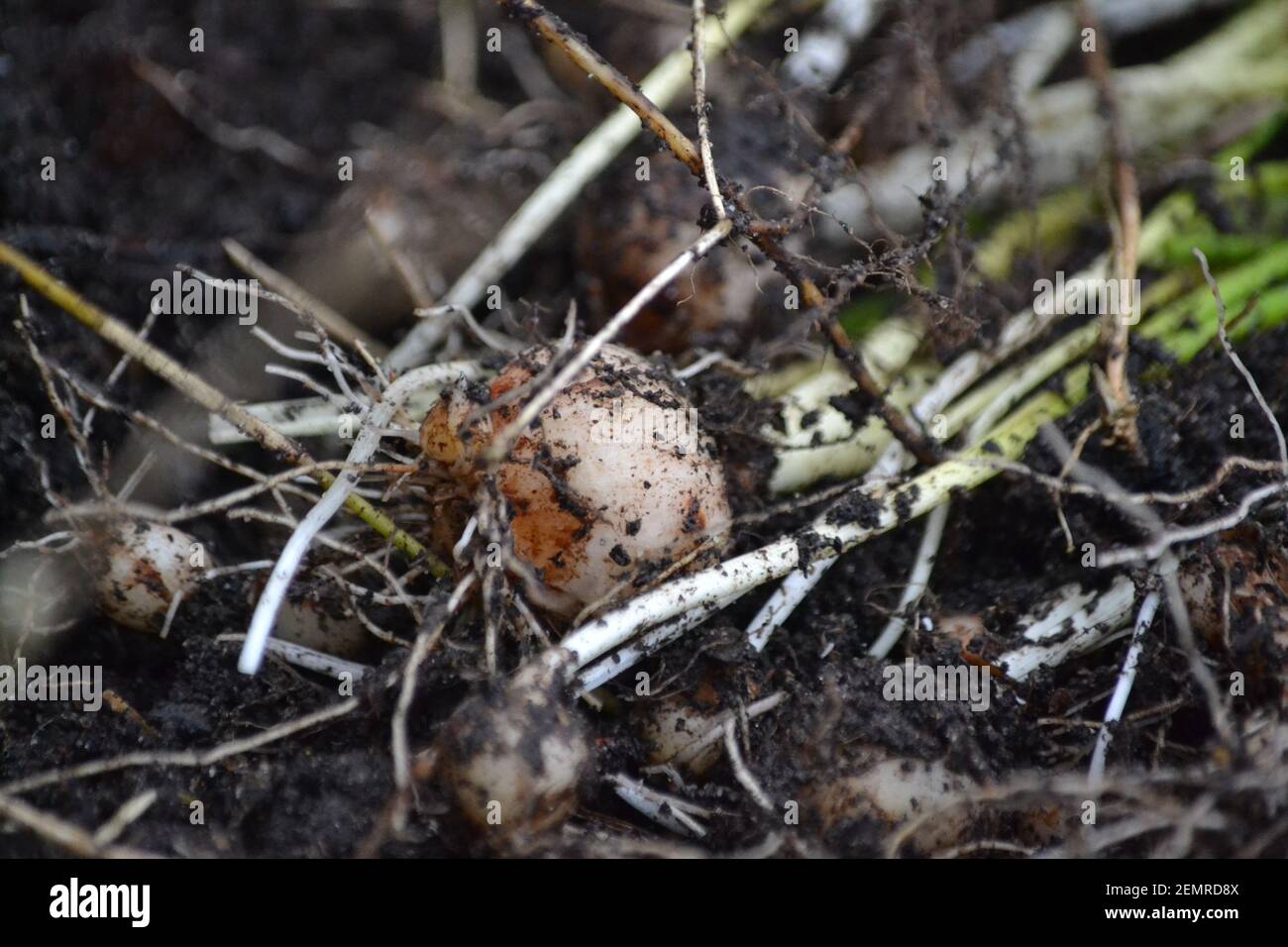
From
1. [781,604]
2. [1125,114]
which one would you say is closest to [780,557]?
[781,604]

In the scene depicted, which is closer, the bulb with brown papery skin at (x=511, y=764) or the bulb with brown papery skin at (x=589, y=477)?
the bulb with brown papery skin at (x=511, y=764)

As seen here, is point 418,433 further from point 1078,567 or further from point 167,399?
point 1078,567

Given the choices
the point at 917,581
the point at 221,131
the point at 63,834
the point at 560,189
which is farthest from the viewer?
the point at 221,131

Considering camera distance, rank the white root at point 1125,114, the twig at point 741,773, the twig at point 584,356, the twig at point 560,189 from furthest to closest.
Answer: the white root at point 1125,114 → the twig at point 560,189 → the twig at point 741,773 → the twig at point 584,356

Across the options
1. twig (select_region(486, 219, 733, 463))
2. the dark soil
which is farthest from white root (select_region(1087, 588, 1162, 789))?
twig (select_region(486, 219, 733, 463))

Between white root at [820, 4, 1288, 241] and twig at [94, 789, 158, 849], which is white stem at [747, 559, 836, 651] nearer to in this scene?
twig at [94, 789, 158, 849]

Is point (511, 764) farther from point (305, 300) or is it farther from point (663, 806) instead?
point (305, 300)

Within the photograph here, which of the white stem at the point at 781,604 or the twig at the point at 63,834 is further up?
the white stem at the point at 781,604

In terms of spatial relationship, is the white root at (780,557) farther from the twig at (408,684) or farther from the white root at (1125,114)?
the white root at (1125,114)

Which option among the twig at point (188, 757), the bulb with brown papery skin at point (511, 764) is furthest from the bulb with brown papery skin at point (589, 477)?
the twig at point (188, 757)

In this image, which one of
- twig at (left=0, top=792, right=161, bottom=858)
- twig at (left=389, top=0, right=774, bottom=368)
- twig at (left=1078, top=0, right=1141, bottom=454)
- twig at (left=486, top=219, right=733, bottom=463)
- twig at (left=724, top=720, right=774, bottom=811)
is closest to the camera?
twig at (left=0, top=792, right=161, bottom=858)
